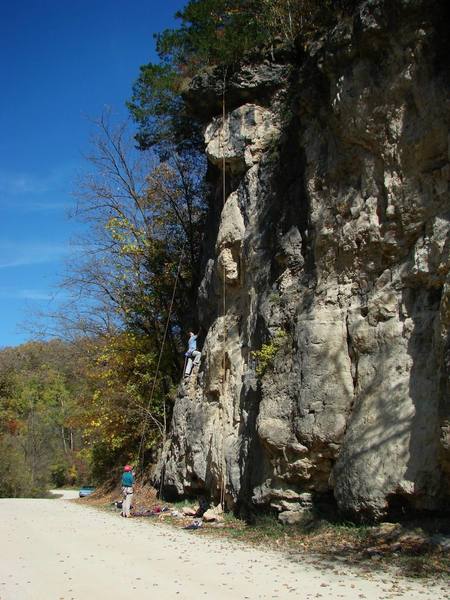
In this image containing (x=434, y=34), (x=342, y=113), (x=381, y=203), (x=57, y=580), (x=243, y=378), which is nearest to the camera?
(x=57, y=580)

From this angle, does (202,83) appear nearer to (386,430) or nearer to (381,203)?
(381,203)

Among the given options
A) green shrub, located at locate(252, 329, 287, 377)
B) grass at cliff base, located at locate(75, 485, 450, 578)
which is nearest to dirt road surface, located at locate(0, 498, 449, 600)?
grass at cliff base, located at locate(75, 485, 450, 578)

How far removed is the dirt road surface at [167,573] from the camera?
657 cm

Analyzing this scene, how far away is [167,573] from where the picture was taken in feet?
25.5

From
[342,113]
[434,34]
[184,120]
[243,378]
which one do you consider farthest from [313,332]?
[184,120]

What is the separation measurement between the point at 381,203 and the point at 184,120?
40.3ft

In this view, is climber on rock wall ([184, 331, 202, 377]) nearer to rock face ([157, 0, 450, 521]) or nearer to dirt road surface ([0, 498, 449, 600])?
rock face ([157, 0, 450, 521])

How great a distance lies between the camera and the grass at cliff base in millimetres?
7398

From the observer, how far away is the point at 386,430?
349 inches

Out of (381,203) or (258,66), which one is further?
(258,66)

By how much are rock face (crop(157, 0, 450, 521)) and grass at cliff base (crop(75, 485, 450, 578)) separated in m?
0.30

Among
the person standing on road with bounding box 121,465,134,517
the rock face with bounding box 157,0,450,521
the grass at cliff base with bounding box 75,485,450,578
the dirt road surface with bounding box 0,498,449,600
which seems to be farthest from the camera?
the person standing on road with bounding box 121,465,134,517

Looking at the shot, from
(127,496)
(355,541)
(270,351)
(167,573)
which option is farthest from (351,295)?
(127,496)

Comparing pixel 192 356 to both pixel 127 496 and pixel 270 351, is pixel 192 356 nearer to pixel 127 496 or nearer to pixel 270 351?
pixel 127 496
